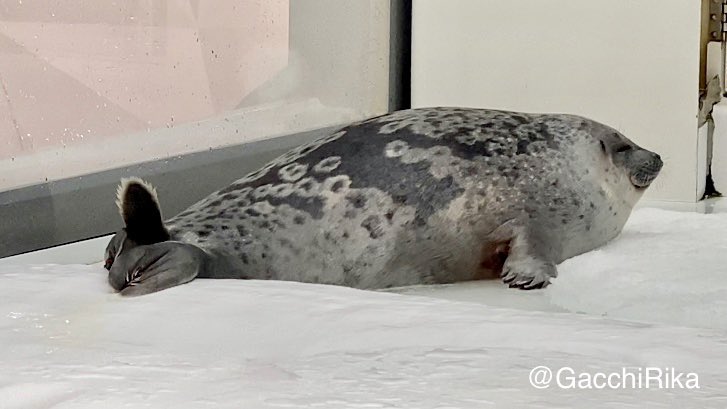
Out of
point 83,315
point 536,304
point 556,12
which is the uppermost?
point 556,12

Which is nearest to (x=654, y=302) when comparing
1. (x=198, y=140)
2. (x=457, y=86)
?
(x=198, y=140)

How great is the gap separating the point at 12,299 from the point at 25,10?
0.75 m

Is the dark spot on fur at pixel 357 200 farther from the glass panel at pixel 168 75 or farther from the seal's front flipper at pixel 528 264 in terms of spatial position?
the glass panel at pixel 168 75

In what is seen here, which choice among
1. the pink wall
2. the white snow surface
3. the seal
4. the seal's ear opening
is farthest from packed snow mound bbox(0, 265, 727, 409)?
the pink wall

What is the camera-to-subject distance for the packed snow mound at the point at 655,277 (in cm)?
175

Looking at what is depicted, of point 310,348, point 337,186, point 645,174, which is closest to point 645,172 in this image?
point 645,174

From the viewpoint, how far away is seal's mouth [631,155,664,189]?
2.35 m

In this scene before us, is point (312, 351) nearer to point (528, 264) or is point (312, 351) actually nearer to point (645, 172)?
point (528, 264)

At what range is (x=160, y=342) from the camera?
1319 millimetres

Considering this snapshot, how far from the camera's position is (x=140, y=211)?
5.70 feet

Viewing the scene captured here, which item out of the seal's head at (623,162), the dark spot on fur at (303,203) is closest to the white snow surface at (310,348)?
the dark spot on fur at (303,203)

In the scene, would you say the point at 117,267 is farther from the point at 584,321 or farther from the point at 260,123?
the point at 260,123

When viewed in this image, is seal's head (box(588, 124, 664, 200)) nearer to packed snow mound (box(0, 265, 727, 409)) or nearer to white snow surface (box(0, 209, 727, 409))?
white snow surface (box(0, 209, 727, 409))

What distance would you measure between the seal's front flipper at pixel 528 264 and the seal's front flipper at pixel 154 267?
0.55 metres
